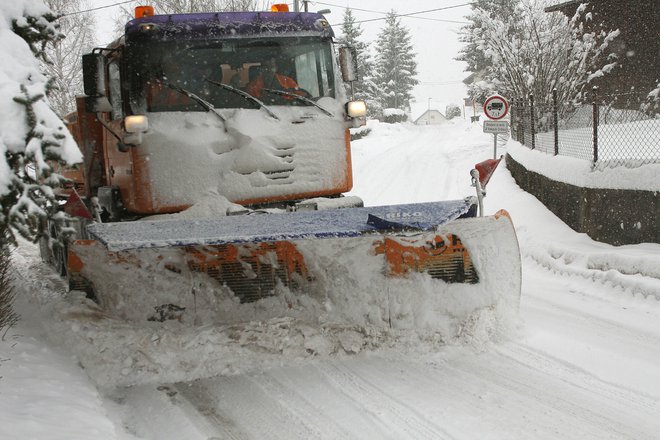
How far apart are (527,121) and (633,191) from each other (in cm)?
853

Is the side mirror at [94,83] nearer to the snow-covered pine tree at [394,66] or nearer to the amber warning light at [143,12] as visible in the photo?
the amber warning light at [143,12]

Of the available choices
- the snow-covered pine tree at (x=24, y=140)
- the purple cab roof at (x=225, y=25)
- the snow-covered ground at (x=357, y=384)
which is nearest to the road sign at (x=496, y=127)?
the snow-covered ground at (x=357, y=384)

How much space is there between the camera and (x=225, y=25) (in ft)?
18.6

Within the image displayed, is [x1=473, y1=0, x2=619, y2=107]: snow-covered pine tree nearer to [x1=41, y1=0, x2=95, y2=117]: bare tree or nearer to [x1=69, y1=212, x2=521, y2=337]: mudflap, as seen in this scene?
[x1=69, y1=212, x2=521, y2=337]: mudflap

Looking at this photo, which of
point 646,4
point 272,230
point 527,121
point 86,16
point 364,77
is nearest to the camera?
point 272,230

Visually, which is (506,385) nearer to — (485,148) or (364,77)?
(485,148)

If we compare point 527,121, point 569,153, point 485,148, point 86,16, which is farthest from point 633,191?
point 86,16

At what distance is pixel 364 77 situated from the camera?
5403cm

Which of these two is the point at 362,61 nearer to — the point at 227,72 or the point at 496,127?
the point at 496,127

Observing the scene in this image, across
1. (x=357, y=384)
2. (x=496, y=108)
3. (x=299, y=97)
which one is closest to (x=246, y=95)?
(x=299, y=97)

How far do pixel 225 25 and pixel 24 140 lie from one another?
11.6 feet

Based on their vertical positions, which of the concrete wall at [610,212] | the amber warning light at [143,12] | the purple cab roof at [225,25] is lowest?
the concrete wall at [610,212]

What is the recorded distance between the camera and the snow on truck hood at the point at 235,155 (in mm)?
5301

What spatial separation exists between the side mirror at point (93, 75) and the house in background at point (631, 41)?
730 inches
